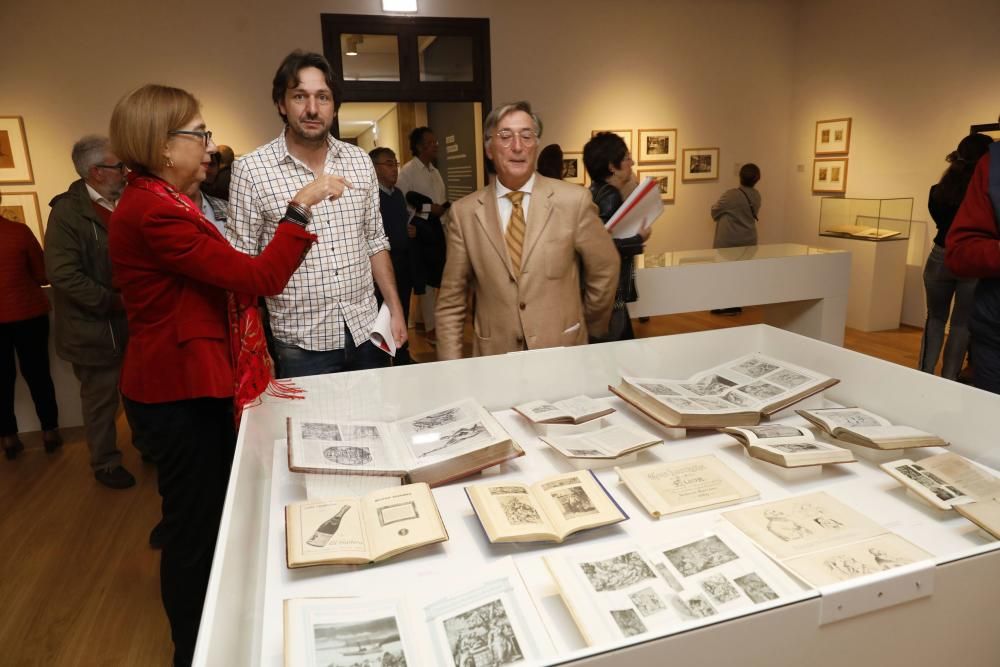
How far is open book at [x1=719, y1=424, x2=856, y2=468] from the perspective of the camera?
4.64 feet

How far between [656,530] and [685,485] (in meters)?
0.17

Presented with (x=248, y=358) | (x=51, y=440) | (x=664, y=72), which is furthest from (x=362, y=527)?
(x=664, y=72)

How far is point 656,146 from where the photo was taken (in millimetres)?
7398

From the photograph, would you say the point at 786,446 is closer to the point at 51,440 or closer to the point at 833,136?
the point at 51,440

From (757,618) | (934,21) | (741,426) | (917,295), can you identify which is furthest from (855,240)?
(757,618)

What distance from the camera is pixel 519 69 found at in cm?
668

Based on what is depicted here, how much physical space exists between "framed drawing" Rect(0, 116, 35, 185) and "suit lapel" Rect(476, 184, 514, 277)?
16.8ft

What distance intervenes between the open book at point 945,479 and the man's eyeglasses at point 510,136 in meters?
1.41

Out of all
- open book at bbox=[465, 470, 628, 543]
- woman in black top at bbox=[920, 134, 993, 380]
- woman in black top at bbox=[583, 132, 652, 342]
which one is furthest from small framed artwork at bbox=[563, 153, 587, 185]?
open book at bbox=[465, 470, 628, 543]

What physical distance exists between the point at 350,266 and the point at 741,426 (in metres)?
1.32

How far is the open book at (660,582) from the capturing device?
976mm

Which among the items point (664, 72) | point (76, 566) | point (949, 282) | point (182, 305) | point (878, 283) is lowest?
point (76, 566)

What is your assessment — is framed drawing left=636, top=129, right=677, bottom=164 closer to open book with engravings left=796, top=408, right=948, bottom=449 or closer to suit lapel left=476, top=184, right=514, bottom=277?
suit lapel left=476, top=184, right=514, bottom=277

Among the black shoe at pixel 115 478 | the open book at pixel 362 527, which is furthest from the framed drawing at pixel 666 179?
the open book at pixel 362 527
